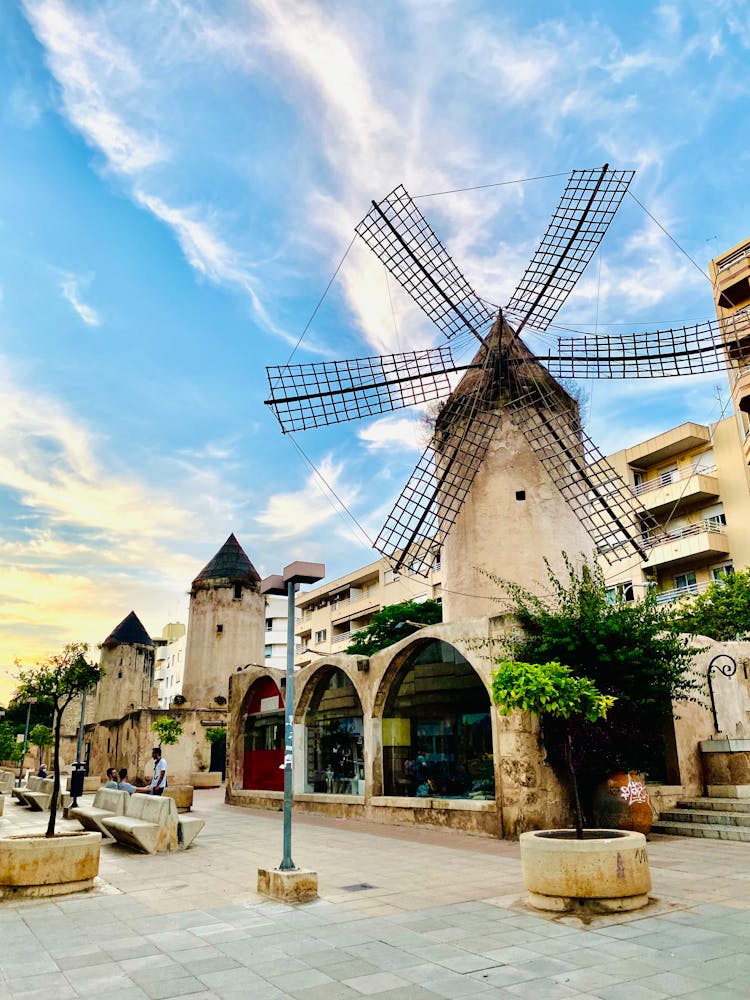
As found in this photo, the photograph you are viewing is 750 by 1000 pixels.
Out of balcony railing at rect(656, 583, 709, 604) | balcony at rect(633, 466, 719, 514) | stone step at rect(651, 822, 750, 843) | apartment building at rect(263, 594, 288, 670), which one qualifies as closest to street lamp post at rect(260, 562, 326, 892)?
stone step at rect(651, 822, 750, 843)

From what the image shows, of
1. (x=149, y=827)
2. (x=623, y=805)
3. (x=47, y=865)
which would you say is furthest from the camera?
(x=623, y=805)

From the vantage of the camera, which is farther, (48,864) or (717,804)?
(717,804)

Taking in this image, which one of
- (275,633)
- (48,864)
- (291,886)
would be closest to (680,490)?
(291,886)

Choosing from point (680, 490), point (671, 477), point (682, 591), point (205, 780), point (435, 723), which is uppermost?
point (671, 477)

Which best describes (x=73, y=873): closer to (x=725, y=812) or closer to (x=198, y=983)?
(x=198, y=983)

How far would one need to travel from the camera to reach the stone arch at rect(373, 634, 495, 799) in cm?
Answer: 1230

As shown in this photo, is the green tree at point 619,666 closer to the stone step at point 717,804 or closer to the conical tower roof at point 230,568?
the stone step at point 717,804

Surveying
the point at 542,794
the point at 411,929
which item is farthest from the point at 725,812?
the point at 411,929

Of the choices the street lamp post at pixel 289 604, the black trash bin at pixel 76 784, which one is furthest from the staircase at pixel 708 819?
the black trash bin at pixel 76 784

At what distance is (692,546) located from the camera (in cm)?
2706

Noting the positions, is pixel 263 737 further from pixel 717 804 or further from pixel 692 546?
pixel 692 546

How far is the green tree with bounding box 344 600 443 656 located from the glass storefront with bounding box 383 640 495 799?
16.8 meters

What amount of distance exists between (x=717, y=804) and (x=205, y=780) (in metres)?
20.7

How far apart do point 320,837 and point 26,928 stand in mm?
6499
